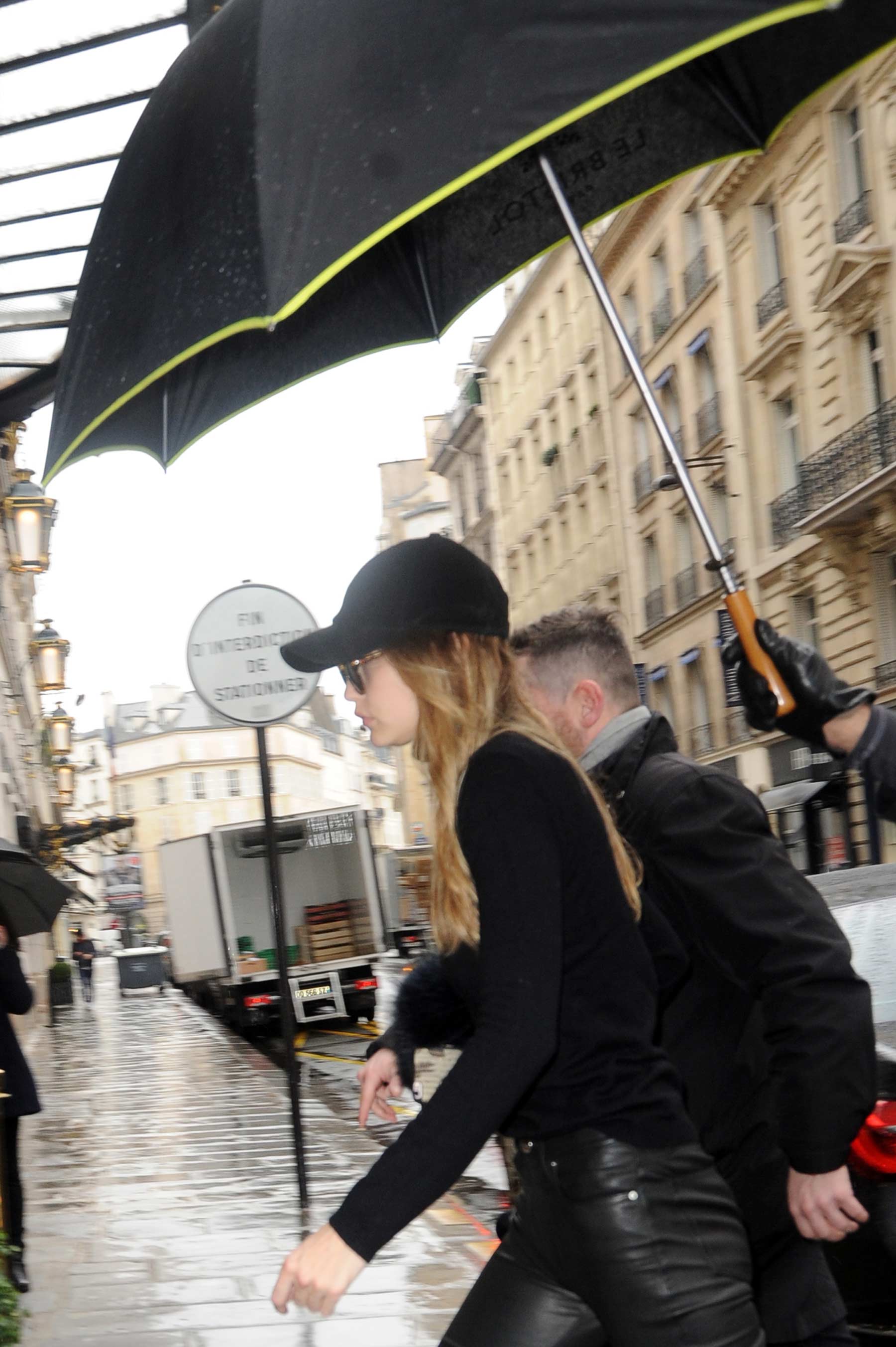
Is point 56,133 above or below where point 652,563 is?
below

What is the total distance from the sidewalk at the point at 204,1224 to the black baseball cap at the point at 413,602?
436 centimetres

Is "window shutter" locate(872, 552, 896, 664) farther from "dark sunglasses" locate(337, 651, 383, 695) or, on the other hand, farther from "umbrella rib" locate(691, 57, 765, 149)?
"dark sunglasses" locate(337, 651, 383, 695)

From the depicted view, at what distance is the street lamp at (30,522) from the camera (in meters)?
10.6

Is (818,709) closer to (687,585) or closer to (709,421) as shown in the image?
(709,421)

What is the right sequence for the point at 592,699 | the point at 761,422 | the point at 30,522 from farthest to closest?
the point at 761,422 < the point at 30,522 < the point at 592,699

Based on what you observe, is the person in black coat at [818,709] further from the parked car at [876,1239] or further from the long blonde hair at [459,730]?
the parked car at [876,1239]

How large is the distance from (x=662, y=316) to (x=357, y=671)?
129 ft

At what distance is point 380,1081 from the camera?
3.17 metres

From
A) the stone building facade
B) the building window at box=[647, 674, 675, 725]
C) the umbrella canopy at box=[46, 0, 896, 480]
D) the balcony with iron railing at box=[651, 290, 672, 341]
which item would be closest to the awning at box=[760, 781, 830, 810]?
the stone building facade

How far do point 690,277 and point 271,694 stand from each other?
98.8 feet

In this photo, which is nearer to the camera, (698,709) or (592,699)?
(592,699)

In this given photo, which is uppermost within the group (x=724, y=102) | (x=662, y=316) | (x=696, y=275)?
(x=662, y=316)

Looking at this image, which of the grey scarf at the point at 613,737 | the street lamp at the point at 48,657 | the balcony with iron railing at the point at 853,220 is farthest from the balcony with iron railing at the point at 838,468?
the grey scarf at the point at 613,737

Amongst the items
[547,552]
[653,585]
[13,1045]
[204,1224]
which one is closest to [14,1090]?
[13,1045]
